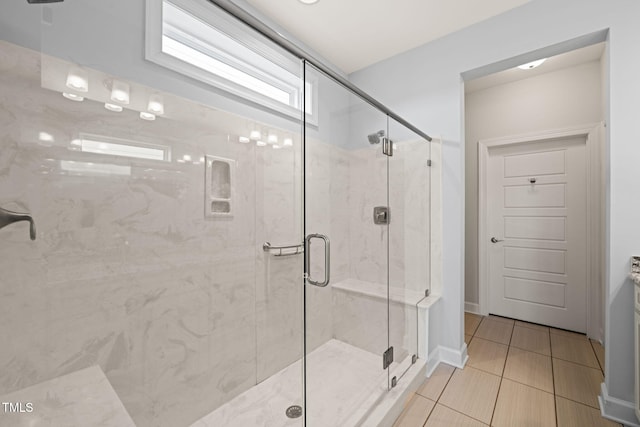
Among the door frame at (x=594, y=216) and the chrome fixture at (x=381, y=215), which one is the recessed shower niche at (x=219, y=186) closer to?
the chrome fixture at (x=381, y=215)

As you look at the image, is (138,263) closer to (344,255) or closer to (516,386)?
(344,255)

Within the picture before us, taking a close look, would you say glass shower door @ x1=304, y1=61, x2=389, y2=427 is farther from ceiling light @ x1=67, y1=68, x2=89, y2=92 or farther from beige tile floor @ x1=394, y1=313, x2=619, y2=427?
ceiling light @ x1=67, y1=68, x2=89, y2=92

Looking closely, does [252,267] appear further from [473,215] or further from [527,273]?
[527,273]

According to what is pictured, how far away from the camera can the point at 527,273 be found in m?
3.04

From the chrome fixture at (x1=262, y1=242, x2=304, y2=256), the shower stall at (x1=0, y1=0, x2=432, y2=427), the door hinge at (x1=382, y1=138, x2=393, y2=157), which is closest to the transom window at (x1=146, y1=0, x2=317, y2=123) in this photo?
the shower stall at (x1=0, y1=0, x2=432, y2=427)

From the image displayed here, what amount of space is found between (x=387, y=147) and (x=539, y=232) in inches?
92.8

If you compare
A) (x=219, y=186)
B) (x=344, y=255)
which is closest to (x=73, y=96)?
(x=219, y=186)

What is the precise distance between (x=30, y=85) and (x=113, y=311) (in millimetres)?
950

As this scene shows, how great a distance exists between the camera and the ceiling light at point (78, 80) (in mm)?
1078

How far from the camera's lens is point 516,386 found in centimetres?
189

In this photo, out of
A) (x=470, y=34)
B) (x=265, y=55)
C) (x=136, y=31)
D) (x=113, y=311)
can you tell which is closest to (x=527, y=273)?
(x=470, y=34)

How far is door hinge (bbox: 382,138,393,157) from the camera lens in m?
1.86

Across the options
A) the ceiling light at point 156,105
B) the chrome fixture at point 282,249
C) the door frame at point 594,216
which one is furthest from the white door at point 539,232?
the ceiling light at point 156,105

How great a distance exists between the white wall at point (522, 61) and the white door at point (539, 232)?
1322 millimetres
